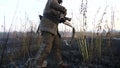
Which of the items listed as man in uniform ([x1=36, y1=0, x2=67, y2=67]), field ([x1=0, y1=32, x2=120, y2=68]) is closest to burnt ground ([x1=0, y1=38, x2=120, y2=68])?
field ([x1=0, y1=32, x2=120, y2=68])

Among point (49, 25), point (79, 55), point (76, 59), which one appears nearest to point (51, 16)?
point (49, 25)

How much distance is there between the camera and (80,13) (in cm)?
751

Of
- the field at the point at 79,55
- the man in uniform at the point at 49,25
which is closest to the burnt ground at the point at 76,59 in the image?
the field at the point at 79,55

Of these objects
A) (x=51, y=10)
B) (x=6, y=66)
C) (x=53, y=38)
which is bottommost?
(x=6, y=66)

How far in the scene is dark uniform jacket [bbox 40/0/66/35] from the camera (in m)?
5.89

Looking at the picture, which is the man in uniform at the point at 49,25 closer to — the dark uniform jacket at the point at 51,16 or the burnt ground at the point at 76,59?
the dark uniform jacket at the point at 51,16

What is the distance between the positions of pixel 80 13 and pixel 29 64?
189 centimetres

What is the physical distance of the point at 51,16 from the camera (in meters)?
5.97

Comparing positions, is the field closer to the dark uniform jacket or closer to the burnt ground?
the burnt ground

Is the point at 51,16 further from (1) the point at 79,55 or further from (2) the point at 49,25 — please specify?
(1) the point at 79,55

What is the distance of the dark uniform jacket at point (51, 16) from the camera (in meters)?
5.89

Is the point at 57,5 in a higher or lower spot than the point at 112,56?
higher

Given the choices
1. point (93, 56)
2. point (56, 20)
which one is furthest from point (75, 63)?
point (56, 20)

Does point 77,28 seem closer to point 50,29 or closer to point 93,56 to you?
point 93,56
